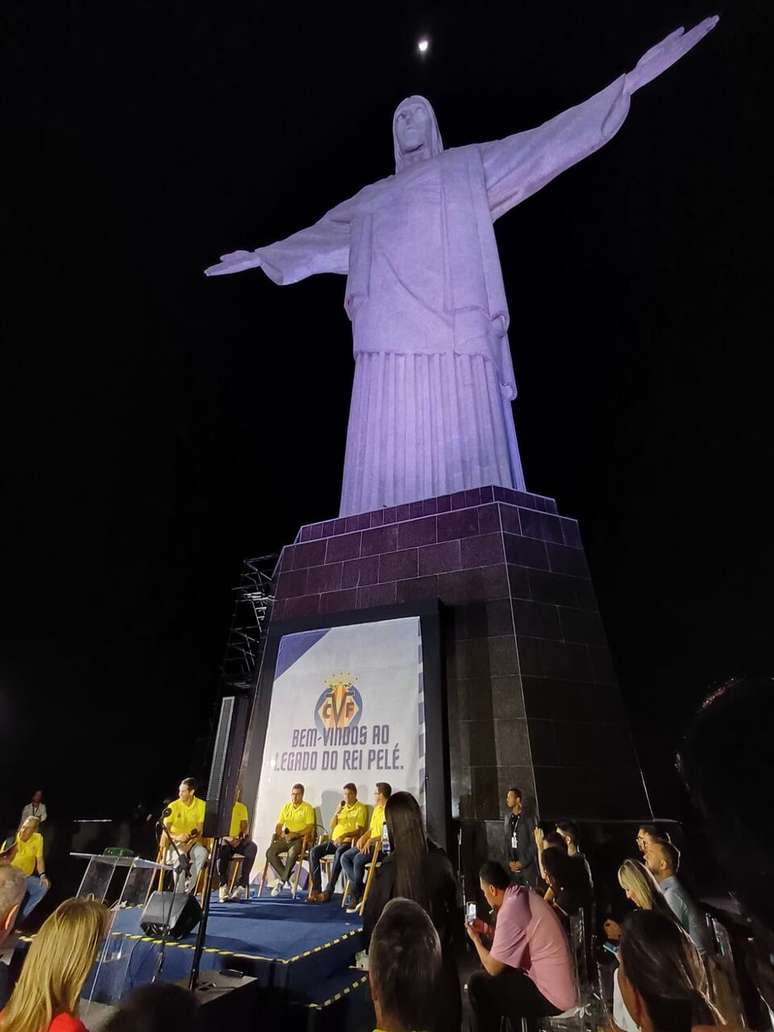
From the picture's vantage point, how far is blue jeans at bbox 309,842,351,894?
194 inches

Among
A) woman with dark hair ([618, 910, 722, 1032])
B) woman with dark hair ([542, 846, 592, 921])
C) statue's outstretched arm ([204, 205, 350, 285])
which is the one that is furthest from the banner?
statue's outstretched arm ([204, 205, 350, 285])

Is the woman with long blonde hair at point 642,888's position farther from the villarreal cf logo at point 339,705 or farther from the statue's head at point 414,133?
the statue's head at point 414,133

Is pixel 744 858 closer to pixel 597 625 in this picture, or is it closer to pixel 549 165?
pixel 597 625

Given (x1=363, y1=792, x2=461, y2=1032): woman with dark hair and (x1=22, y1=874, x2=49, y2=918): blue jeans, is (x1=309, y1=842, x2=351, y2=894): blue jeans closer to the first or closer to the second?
(x1=363, y1=792, x2=461, y2=1032): woman with dark hair

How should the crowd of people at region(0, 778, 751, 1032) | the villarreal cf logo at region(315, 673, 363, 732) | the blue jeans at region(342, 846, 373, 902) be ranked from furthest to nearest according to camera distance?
the villarreal cf logo at region(315, 673, 363, 732) < the blue jeans at region(342, 846, 373, 902) < the crowd of people at region(0, 778, 751, 1032)

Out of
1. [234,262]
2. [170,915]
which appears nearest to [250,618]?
[234,262]

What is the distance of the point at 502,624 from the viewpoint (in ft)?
19.2

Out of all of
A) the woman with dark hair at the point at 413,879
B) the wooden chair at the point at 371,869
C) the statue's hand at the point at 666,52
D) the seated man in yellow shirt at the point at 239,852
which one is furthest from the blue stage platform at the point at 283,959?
the statue's hand at the point at 666,52

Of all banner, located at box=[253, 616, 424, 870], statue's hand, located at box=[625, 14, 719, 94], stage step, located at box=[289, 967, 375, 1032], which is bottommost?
stage step, located at box=[289, 967, 375, 1032]

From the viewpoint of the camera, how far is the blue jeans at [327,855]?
16.1 ft

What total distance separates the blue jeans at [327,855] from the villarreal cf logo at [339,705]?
111cm

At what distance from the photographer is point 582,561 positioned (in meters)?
6.71

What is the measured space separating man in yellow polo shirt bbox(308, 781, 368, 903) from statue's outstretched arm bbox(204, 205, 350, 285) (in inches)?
390

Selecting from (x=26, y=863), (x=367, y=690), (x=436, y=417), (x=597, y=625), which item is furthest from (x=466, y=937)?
(x=436, y=417)
